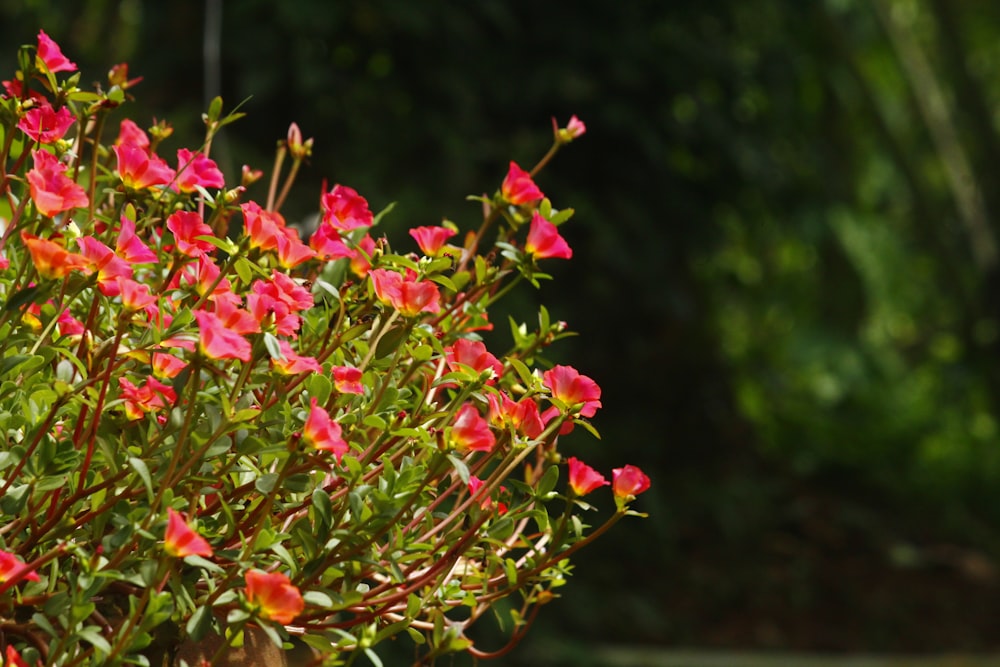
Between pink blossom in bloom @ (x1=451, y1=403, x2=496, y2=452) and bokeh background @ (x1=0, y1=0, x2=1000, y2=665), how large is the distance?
1.93 meters

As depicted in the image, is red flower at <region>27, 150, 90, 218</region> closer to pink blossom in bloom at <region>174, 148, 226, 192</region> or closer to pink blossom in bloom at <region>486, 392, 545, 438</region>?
pink blossom in bloom at <region>174, 148, 226, 192</region>

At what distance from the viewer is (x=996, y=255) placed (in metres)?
4.61

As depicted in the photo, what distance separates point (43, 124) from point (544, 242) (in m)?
0.32

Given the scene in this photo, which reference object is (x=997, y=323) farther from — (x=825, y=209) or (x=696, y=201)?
(x=696, y=201)

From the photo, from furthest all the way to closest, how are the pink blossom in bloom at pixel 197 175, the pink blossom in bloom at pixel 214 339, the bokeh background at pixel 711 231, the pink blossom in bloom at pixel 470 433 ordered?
the bokeh background at pixel 711 231, the pink blossom in bloom at pixel 197 175, the pink blossom in bloom at pixel 470 433, the pink blossom in bloom at pixel 214 339

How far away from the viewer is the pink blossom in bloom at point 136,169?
65 centimetres

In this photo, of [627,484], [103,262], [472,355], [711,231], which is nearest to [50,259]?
[103,262]

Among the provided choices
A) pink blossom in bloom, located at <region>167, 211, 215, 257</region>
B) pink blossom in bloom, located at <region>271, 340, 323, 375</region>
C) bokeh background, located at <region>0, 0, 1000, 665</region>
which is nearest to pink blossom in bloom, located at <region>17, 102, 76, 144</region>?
pink blossom in bloom, located at <region>167, 211, 215, 257</region>

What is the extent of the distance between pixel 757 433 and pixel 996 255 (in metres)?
1.26

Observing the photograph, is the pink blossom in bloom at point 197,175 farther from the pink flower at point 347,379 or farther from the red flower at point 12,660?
the red flower at point 12,660

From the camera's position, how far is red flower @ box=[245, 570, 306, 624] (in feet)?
1.71

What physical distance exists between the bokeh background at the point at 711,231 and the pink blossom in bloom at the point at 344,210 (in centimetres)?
177

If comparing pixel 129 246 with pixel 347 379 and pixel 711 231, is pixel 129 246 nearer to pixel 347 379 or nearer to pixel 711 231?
pixel 347 379

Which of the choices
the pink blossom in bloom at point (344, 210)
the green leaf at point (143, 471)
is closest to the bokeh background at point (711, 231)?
the pink blossom in bloom at point (344, 210)
